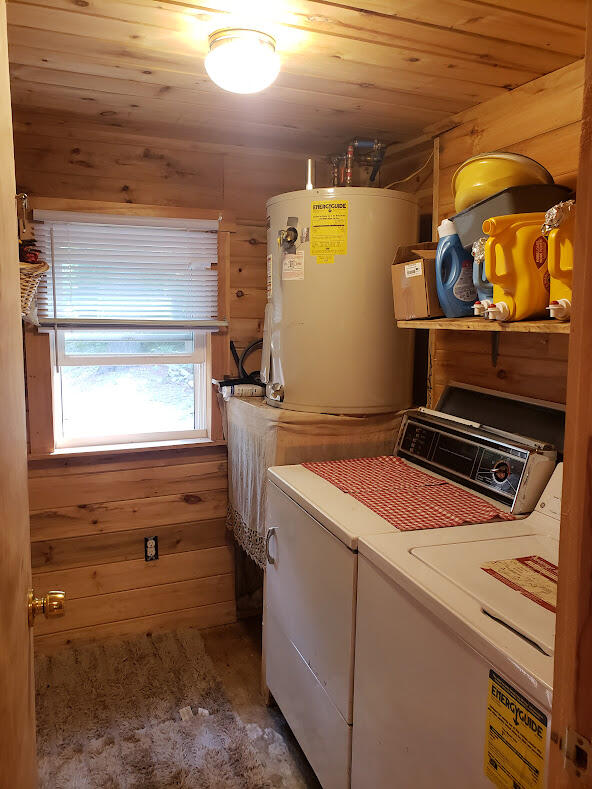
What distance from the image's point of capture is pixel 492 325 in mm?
1558

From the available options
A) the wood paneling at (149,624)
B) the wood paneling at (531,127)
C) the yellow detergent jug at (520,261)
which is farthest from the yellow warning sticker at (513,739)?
the wood paneling at (149,624)

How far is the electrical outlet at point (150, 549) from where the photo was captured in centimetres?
267

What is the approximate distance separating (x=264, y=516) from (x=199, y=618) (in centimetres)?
83

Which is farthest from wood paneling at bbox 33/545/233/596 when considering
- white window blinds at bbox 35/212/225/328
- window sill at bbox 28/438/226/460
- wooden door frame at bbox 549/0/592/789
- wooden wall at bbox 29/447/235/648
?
wooden door frame at bbox 549/0/592/789

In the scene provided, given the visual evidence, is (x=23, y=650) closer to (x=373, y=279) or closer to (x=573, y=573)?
(x=573, y=573)

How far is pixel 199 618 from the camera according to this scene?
2.78m

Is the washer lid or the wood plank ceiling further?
the wood plank ceiling

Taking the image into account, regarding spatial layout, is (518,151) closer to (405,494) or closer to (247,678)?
(405,494)

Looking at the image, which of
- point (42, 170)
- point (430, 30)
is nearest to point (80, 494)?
point (42, 170)

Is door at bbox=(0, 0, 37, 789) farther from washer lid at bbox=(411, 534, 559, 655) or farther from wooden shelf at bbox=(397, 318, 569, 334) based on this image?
wooden shelf at bbox=(397, 318, 569, 334)

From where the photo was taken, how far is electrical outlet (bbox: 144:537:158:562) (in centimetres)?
267

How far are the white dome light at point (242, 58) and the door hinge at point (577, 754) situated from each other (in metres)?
1.65

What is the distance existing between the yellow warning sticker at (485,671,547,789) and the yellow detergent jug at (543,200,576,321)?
78 centimetres

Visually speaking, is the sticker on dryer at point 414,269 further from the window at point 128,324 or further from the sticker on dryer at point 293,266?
the window at point 128,324
